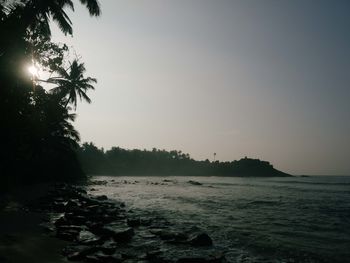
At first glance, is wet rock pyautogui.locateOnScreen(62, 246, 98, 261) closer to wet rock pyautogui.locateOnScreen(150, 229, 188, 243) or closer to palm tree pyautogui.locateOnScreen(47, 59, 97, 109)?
wet rock pyautogui.locateOnScreen(150, 229, 188, 243)

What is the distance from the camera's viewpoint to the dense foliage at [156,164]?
4707 inches

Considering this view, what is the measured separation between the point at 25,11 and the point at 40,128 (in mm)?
7161

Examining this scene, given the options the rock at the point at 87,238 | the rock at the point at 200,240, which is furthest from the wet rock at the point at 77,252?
the rock at the point at 200,240

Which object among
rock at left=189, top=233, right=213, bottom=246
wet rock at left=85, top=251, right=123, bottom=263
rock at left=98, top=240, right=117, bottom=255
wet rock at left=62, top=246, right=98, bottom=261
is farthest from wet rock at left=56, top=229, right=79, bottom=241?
rock at left=189, top=233, right=213, bottom=246

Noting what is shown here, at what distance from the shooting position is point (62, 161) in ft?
163

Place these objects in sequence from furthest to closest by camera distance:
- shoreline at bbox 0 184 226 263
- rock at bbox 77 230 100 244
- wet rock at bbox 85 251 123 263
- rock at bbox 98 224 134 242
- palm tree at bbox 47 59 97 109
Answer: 1. palm tree at bbox 47 59 97 109
2. rock at bbox 98 224 134 242
3. rock at bbox 77 230 100 244
4. shoreline at bbox 0 184 226 263
5. wet rock at bbox 85 251 123 263

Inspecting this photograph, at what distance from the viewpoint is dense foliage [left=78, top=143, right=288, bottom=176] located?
392ft

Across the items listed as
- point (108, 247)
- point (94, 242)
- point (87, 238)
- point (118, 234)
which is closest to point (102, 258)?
point (108, 247)

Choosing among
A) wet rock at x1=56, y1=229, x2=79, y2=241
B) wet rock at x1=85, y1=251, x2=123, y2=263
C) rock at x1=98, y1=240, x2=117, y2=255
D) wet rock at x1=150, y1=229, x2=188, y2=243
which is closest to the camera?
wet rock at x1=85, y1=251, x2=123, y2=263

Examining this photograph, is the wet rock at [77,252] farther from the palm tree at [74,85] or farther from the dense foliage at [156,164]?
the dense foliage at [156,164]

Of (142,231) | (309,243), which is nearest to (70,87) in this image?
(142,231)

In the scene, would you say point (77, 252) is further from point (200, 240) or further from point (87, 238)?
point (200, 240)

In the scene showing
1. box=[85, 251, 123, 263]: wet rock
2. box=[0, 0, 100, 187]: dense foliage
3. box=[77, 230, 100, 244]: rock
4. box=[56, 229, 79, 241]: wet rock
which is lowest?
box=[85, 251, 123, 263]: wet rock

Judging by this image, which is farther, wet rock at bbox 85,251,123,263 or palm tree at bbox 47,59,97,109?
palm tree at bbox 47,59,97,109
